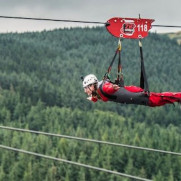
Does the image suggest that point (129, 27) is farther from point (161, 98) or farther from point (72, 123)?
point (72, 123)

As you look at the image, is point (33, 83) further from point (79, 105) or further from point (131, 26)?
point (131, 26)

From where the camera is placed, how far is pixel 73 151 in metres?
82.6

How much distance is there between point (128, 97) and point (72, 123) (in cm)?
10636

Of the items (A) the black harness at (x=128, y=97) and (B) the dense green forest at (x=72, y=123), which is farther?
(B) the dense green forest at (x=72, y=123)

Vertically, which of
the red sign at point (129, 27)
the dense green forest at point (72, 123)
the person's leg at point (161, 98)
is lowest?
the person's leg at point (161, 98)

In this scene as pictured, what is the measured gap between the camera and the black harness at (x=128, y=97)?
314 inches

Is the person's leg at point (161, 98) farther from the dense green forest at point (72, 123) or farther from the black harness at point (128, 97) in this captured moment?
the dense green forest at point (72, 123)

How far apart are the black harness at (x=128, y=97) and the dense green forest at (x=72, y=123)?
21.9 meters

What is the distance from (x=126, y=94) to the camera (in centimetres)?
811

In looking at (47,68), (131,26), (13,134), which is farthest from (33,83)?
(131,26)

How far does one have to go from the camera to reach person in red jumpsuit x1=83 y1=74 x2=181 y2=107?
7.89m

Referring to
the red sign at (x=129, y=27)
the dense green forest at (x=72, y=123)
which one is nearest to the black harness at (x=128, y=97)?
the red sign at (x=129, y=27)

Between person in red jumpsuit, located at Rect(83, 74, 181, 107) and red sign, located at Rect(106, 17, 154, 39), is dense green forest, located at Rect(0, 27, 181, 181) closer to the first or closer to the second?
person in red jumpsuit, located at Rect(83, 74, 181, 107)

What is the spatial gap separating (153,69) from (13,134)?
109 metres
